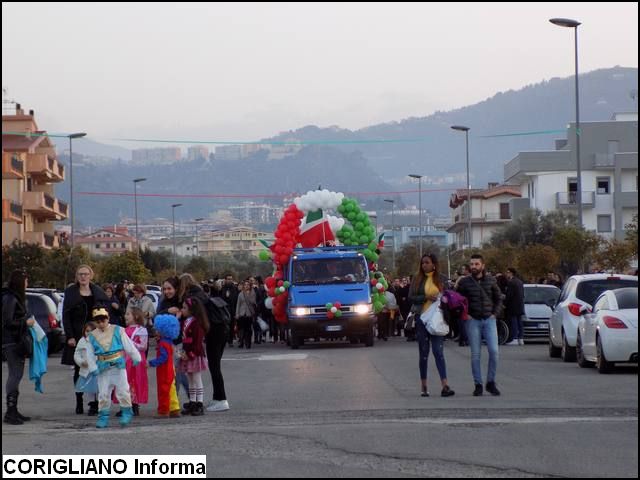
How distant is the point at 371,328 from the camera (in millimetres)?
32312

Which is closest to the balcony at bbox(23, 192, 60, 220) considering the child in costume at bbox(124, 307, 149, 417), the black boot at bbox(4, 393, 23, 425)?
the child in costume at bbox(124, 307, 149, 417)

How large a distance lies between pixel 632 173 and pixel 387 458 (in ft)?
271

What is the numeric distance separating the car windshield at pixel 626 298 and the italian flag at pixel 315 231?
1677 cm

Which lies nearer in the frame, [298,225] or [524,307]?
[524,307]

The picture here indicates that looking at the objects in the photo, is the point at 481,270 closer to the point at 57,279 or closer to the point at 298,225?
the point at 298,225

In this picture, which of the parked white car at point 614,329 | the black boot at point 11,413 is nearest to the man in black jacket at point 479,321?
the parked white car at point 614,329

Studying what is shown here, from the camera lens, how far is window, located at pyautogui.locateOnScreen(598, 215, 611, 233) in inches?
3541

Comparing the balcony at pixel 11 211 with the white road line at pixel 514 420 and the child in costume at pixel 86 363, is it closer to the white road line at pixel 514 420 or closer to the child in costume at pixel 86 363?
the child in costume at pixel 86 363

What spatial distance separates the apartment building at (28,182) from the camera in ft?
Answer: 246

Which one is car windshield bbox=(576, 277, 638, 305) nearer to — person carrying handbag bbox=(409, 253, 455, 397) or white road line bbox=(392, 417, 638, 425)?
person carrying handbag bbox=(409, 253, 455, 397)

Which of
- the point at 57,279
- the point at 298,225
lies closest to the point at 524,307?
the point at 298,225

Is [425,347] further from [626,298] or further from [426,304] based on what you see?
[626,298]

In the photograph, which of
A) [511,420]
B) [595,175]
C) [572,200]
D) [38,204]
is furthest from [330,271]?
[595,175]

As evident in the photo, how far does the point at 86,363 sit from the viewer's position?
578 inches
